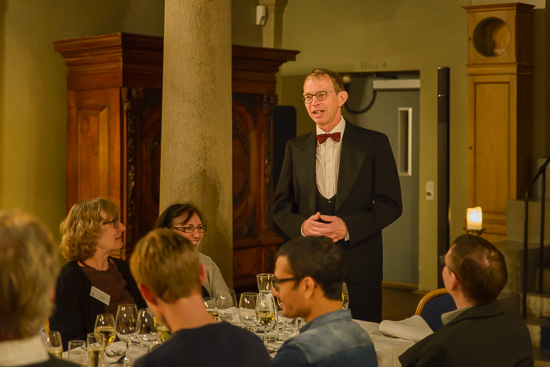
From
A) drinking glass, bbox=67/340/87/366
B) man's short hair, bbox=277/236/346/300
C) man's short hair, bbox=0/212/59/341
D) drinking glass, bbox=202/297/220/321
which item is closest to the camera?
man's short hair, bbox=0/212/59/341

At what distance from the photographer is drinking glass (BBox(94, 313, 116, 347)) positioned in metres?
2.88

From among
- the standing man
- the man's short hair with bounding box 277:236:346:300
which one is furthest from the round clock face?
the man's short hair with bounding box 277:236:346:300

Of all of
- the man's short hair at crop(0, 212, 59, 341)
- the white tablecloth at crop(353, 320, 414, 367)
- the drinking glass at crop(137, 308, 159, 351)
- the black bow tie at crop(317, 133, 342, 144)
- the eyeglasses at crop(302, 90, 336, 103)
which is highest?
the eyeglasses at crop(302, 90, 336, 103)

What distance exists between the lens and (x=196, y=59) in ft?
16.1

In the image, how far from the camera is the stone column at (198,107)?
4.91 m

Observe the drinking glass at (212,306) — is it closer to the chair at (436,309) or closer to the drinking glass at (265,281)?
the drinking glass at (265,281)

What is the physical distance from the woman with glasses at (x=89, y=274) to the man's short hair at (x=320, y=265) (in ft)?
4.84

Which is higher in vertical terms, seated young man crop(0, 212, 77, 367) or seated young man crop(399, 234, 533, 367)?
seated young man crop(0, 212, 77, 367)

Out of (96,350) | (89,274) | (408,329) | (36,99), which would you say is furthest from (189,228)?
(36,99)

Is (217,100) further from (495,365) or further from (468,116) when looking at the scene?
(468,116)

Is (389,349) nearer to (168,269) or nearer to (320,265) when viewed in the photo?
(320,265)

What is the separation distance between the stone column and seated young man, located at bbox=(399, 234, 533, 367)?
2.47 metres

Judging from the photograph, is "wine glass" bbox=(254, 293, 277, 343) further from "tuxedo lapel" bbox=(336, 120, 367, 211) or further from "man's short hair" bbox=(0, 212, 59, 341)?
"man's short hair" bbox=(0, 212, 59, 341)

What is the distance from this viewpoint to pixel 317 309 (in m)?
2.32
